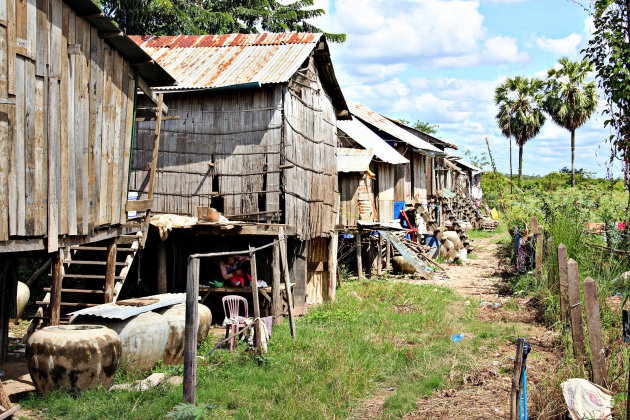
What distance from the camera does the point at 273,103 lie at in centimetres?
1266

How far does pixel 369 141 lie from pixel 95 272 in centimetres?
1282

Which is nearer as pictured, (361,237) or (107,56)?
(107,56)

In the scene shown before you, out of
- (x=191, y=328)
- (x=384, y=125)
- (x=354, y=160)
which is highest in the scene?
(x=384, y=125)

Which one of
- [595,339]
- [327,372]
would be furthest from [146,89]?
[595,339]

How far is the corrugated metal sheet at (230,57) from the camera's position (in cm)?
1268

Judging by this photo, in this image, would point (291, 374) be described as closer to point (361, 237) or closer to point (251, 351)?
point (251, 351)

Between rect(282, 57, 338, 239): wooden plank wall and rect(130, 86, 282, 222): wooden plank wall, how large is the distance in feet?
1.23

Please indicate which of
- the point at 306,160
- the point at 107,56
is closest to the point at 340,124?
the point at 306,160

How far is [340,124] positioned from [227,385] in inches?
630

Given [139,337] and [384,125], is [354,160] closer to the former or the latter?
[384,125]

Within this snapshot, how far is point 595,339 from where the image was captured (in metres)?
6.06

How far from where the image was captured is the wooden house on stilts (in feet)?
20.7

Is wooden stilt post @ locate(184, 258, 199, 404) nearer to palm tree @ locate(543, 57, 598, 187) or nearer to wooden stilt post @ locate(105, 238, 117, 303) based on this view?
wooden stilt post @ locate(105, 238, 117, 303)

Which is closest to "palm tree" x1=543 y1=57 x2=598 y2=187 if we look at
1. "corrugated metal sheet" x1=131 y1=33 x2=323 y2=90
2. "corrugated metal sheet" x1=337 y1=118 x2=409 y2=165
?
"corrugated metal sheet" x1=337 y1=118 x2=409 y2=165
